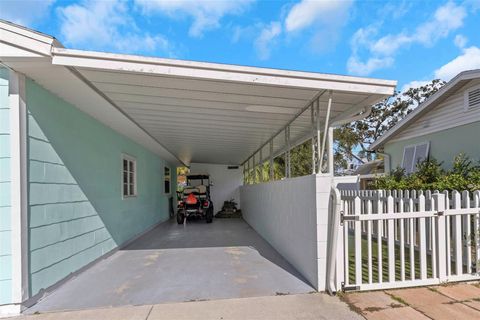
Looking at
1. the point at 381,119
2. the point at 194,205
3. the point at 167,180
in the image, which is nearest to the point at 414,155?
the point at 194,205

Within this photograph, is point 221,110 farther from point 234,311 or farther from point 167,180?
point 167,180

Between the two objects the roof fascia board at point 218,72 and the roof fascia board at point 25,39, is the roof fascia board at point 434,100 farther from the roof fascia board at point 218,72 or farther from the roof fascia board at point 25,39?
the roof fascia board at point 25,39

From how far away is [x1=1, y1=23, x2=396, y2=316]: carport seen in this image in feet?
11.3

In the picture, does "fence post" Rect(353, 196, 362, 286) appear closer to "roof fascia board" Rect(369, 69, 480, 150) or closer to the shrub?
the shrub

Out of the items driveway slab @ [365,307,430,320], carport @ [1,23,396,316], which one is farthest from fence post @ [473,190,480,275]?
carport @ [1,23,396,316]

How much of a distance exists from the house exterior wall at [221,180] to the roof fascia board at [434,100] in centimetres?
742

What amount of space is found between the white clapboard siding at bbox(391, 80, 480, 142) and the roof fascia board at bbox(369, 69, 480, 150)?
0.50 ft

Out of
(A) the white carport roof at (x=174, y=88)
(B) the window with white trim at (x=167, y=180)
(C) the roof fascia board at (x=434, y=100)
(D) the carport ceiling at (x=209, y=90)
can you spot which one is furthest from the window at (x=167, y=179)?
(C) the roof fascia board at (x=434, y=100)

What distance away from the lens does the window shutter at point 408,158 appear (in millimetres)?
9922

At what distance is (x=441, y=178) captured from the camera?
684 centimetres

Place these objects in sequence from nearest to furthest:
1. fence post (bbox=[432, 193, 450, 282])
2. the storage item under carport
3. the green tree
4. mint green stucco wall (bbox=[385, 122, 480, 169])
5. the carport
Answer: the carport
fence post (bbox=[432, 193, 450, 282])
mint green stucco wall (bbox=[385, 122, 480, 169])
the storage item under carport
the green tree

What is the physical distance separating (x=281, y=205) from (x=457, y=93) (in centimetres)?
591

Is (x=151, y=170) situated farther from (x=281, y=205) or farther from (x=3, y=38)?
(x=3, y=38)

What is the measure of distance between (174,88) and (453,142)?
774cm
